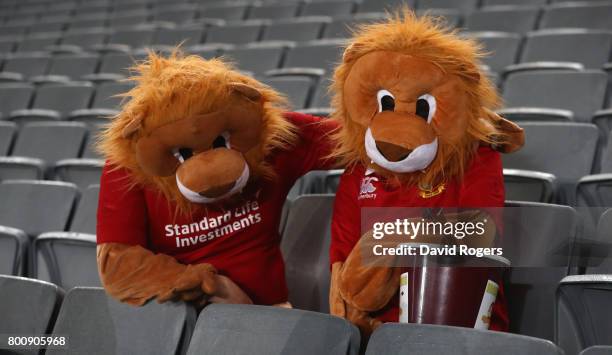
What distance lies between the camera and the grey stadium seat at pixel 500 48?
2346mm

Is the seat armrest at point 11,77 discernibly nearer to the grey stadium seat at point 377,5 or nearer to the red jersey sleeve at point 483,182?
the grey stadium seat at point 377,5

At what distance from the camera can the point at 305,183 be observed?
1716 mm

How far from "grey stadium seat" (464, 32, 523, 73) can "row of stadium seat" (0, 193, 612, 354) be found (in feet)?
3.65

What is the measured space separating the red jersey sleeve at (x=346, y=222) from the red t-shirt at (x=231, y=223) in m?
0.06

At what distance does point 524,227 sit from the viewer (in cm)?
124

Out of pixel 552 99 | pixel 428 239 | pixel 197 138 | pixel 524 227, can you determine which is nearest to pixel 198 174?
pixel 197 138

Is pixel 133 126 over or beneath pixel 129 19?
over

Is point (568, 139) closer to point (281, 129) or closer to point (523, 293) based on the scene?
point (523, 293)

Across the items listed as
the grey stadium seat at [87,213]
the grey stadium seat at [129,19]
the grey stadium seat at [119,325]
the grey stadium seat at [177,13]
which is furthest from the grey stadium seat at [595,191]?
the grey stadium seat at [129,19]

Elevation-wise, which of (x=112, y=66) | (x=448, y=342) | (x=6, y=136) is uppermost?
(x=448, y=342)

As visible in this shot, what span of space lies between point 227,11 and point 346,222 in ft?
8.83

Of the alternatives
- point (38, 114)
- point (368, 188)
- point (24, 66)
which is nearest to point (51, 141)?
point (38, 114)

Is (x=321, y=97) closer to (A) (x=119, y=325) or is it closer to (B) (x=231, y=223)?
(B) (x=231, y=223)

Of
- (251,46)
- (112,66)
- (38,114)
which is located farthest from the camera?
(112,66)
